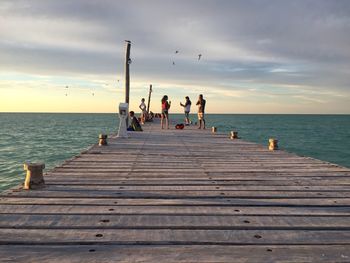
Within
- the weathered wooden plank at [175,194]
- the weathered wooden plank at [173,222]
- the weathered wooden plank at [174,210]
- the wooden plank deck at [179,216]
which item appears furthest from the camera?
the weathered wooden plank at [175,194]

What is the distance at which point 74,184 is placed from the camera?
588cm

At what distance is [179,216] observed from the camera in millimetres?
4203

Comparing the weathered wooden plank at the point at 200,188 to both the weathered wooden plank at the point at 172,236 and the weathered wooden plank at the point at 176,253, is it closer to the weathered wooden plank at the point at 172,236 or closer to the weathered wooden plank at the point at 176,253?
the weathered wooden plank at the point at 172,236

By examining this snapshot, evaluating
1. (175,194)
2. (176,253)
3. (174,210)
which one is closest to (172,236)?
(176,253)

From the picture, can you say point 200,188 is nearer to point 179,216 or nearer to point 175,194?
point 175,194

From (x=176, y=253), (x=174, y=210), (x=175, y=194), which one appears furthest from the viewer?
(x=175, y=194)

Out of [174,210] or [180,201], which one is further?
[180,201]

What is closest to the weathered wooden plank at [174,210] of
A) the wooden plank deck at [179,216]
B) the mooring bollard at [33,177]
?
the wooden plank deck at [179,216]

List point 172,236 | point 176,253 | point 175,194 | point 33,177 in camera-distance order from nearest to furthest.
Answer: point 176,253 → point 172,236 → point 175,194 → point 33,177

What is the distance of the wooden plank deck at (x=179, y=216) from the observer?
3.21 m

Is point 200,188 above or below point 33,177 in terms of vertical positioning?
below

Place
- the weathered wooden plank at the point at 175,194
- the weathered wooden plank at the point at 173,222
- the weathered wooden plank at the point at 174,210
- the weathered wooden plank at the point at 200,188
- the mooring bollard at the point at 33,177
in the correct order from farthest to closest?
the weathered wooden plank at the point at 200,188, the mooring bollard at the point at 33,177, the weathered wooden plank at the point at 175,194, the weathered wooden plank at the point at 174,210, the weathered wooden plank at the point at 173,222

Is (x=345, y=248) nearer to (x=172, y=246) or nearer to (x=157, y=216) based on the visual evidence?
(x=172, y=246)

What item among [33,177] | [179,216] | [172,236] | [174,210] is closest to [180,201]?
[174,210]
